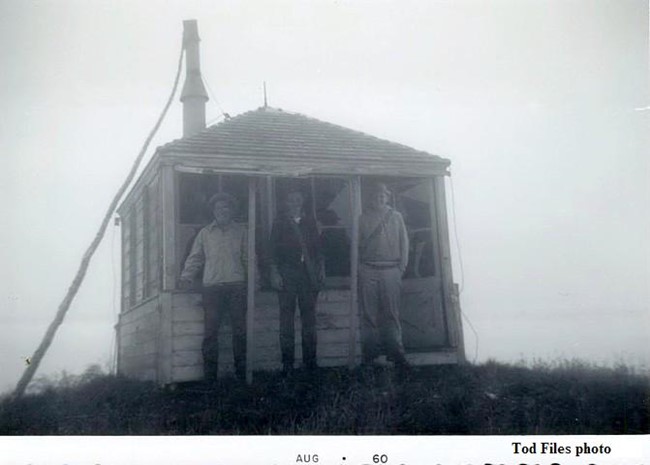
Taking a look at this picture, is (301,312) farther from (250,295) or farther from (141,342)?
(141,342)

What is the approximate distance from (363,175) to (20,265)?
92.5 inches

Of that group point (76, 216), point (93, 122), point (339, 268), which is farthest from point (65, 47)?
point (339, 268)

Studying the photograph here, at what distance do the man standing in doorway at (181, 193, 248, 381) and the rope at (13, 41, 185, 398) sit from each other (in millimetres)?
605

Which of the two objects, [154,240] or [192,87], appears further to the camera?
[192,87]

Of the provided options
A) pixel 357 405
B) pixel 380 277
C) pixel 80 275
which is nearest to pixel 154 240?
pixel 80 275

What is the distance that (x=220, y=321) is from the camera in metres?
4.19

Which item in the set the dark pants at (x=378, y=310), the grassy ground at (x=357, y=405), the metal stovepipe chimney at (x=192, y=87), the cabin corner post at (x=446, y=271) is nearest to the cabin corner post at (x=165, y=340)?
the grassy ground at (x=357, y=405)

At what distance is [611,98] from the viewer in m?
3.89

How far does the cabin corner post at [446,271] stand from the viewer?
4.61 meters

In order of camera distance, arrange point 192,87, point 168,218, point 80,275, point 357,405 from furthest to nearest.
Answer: point 192,87 → point 168,218 → point 80,275 → point 357,405

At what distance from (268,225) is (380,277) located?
3.01 feet

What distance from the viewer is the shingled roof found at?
14.1 feet

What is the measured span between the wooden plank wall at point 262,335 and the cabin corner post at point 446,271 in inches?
28.4

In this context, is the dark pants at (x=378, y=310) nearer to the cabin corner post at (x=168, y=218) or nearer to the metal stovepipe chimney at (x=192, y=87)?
the cabin corner post at (x=168, y=218)
